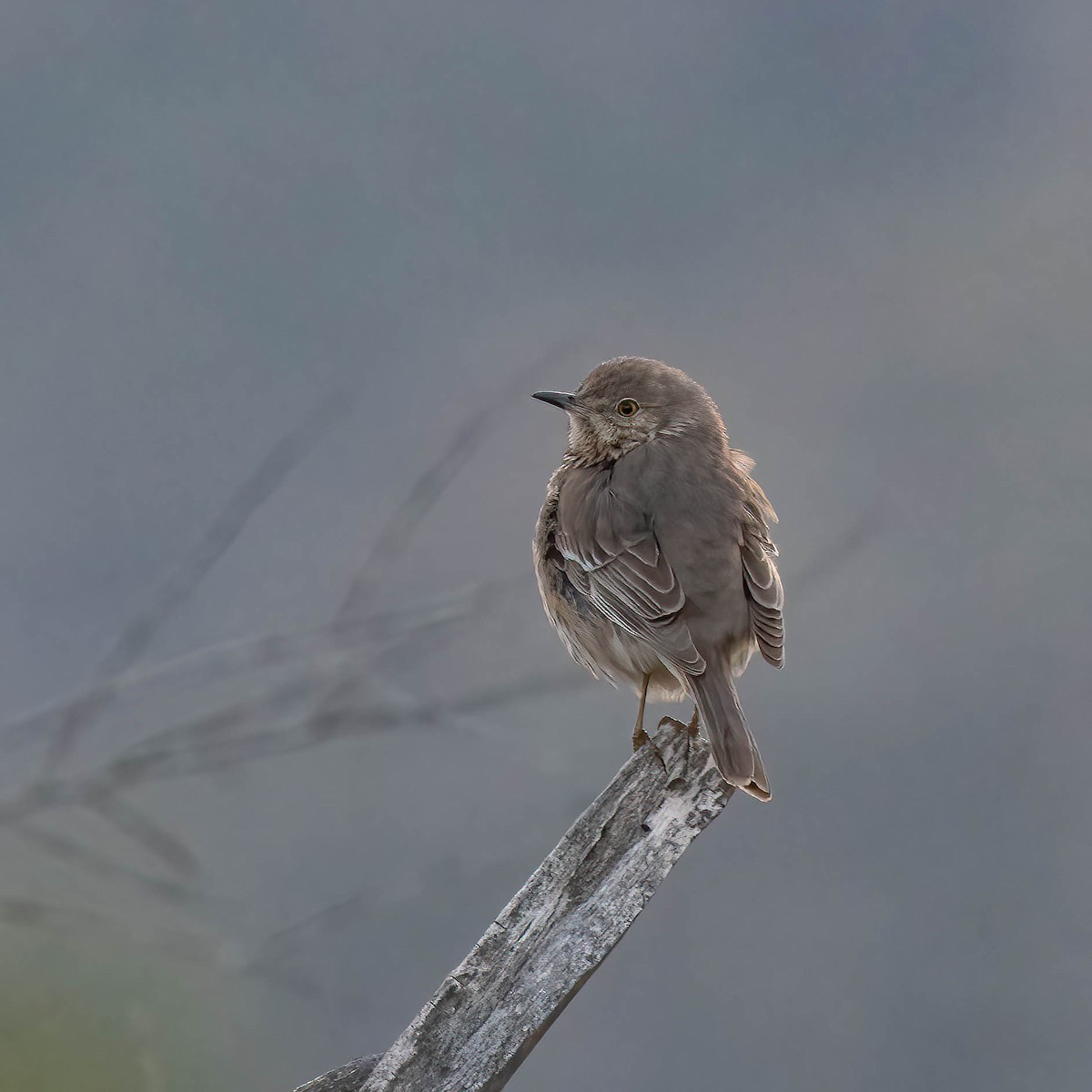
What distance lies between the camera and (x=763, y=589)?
361 cm

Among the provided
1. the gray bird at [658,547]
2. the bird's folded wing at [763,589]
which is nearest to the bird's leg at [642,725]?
the gray bird at [658,547]

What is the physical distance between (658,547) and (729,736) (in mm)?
799

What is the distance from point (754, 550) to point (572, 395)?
0.96 metres

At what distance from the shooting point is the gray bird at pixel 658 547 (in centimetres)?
349

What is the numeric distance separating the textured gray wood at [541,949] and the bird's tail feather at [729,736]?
8.8 inches

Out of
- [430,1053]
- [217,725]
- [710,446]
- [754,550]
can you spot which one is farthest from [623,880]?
[710,446]

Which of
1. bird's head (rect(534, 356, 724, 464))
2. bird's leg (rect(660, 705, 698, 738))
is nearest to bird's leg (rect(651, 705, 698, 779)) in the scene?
bird's leg (rect(660, 705, 698, 738))

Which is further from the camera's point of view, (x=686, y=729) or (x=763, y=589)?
(x=763, y=589)

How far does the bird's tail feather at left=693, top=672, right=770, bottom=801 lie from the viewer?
2896mm

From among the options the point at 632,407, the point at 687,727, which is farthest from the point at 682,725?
the point at 632,407

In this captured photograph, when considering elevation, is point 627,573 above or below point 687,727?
above

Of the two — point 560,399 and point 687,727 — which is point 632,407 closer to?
point 560,399

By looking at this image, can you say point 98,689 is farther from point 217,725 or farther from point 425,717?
point 425,717

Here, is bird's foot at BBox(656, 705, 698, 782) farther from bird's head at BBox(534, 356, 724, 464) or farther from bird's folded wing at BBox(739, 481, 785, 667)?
bird's head at BBox(534, 356, 724, 464)
